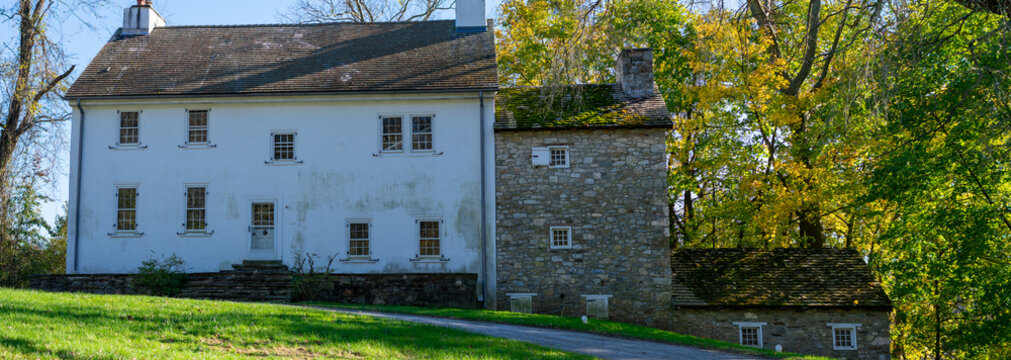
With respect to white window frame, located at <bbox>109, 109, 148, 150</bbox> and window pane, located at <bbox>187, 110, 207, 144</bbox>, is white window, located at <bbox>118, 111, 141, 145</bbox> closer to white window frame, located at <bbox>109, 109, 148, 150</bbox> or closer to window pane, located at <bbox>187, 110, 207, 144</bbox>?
white window frame, located at <bbox>109, 109, 148, 150</bbox>

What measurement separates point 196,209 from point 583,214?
390 inches

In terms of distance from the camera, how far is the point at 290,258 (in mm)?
21891

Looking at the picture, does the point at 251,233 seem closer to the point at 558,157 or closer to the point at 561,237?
the point at 561,237

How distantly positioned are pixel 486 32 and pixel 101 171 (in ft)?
36.8

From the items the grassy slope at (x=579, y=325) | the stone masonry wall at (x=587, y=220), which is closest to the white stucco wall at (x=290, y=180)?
the stone masonry wall at (x=587, y=220)

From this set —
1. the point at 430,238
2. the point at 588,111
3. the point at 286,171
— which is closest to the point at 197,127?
the point at 286,171

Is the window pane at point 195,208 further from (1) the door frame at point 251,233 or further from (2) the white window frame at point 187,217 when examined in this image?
(1) the door frame at point 251,233

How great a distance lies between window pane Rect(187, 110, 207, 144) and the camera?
22547mm

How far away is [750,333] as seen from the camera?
21.0 meters

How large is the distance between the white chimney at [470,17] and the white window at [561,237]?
7454 millimetres

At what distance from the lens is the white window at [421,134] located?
22.4 metres

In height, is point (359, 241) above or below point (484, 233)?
below

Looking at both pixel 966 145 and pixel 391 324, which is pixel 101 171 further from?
pixel 966 145

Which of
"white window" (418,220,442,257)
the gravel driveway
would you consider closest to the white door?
"white window" (418,220,442,257)
